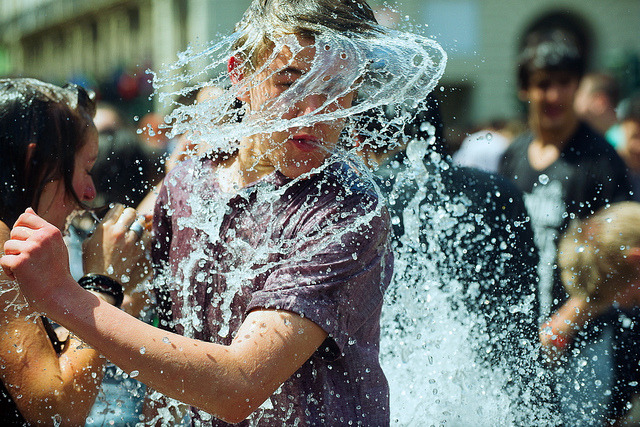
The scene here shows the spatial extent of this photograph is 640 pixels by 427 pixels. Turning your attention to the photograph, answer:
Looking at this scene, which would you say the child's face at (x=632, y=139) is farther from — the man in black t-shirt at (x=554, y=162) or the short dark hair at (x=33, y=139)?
the short dark hair at (x=33, y=139)

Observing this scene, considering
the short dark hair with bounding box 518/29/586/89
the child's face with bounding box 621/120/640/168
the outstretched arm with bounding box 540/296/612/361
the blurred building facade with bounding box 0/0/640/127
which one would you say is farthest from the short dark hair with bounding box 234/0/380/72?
the blurred building facade with bounding box 0/0/640/127

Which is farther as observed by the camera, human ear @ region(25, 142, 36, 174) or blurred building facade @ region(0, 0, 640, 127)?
blurred building facade @ region(0, 0, 640, 127)

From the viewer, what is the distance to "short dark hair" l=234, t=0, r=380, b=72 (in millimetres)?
1771

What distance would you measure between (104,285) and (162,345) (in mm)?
700

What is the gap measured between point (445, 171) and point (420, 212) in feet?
0.90

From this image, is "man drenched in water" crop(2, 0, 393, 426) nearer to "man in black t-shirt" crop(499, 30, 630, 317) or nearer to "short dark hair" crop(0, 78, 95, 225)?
"short dark hair" crop(0, 78, 95, 225)

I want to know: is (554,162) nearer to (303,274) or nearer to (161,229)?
(161,229)

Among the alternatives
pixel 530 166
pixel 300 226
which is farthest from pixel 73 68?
pixel 300 226

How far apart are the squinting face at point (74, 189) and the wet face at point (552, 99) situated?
9.37ft

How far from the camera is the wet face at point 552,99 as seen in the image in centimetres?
426

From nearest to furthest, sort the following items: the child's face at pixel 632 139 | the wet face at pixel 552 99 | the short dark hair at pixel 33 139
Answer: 1. the short dark hair at pixel 33 139
2. the wet face at pixel 552 99
3. the child's face at pixel 632 139

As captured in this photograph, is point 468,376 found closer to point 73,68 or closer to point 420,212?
point 420,212

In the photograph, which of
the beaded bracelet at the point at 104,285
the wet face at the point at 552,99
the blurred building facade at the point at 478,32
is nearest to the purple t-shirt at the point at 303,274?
the beaded bracelet at the point at 104,285

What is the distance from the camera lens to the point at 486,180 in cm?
328
